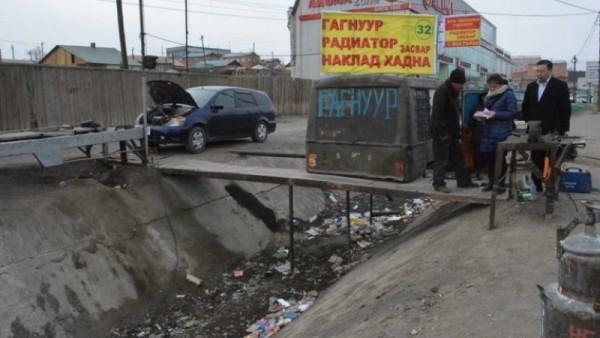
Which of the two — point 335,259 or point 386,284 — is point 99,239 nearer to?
point 335,259

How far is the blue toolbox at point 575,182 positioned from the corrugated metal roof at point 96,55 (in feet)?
135

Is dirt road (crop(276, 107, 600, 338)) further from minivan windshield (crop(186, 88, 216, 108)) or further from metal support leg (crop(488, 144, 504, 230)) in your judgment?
minivan windshield (crop(186, 88, 216, 108))

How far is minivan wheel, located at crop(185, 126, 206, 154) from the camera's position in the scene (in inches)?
481

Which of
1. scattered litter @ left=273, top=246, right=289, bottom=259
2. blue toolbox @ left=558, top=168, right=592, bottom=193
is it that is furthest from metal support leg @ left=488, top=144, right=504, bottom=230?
scattered litter @ left=273, top=246, right=289, bottom=259

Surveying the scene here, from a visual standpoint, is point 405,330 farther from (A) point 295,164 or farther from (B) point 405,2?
(B) point 405,2

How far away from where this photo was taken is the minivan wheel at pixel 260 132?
14723 mm

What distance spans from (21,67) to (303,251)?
937 centimetres

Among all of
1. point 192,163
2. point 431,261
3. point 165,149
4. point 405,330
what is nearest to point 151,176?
point 192,163

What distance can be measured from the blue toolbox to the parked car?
758cm

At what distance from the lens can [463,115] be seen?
26.0ft

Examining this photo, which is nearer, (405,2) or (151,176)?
(151,176)

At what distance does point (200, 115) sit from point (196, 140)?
0.60 metres

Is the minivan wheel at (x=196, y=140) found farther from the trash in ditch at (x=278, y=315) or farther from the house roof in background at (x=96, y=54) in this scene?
the house roof in background at (x=96, y=54)

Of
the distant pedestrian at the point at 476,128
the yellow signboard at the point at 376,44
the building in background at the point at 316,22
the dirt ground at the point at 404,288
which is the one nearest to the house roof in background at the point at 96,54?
the building in background at the point at 316,22
